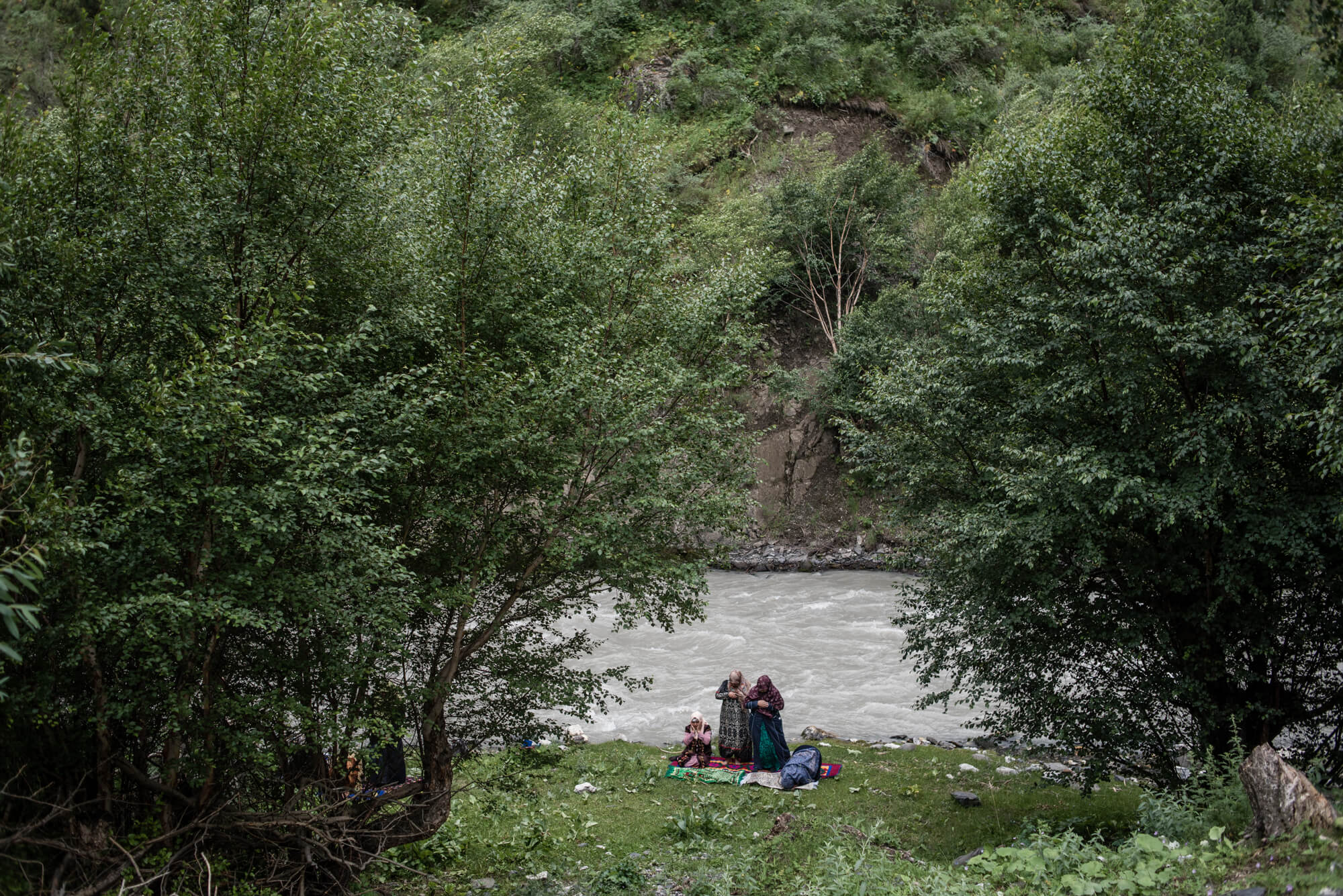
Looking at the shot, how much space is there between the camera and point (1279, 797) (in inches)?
251

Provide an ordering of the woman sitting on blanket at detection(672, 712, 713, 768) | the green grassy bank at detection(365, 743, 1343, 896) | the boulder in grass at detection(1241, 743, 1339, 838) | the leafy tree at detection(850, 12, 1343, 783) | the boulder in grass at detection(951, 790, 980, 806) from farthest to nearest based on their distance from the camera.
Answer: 1. the woman sitting on blanket at detection(672, 712, 713, 768)
2. the boulder in grass at detection(951, 790, 980, 806)
3. the leafy tree at detection(850, 12, 1343, 783)
4. the green grassy bank at detection(365, 743, 1343, 896)
5. the boulder in grass at detection(1241, 743, 1339, 838)

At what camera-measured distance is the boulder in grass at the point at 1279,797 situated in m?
6.08

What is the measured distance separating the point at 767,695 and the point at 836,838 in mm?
3634

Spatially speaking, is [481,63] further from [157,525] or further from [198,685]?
[198,685]

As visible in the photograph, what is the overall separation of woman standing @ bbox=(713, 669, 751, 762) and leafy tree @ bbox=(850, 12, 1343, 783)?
332 cm

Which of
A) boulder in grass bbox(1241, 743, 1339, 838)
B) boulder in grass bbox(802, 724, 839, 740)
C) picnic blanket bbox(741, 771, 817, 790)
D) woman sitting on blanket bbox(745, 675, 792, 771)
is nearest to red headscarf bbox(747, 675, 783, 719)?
woman sitting on blanket bbox(745, 675, 792, 771)

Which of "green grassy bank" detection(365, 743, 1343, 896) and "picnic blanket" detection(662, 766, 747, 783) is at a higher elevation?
"green grassy bank" detection(365, 743, 1343, 896)

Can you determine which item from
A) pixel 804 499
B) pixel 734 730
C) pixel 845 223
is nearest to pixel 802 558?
pixel 804 499

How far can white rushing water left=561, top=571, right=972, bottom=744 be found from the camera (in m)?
16.7

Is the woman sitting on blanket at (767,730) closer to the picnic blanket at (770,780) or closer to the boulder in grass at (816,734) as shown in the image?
the picnic blanket at (770,780)

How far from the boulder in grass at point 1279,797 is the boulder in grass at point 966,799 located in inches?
228

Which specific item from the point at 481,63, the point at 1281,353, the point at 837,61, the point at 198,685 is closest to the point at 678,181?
the point at 837,61

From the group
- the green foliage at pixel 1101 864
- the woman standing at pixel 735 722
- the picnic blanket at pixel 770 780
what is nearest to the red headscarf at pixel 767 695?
the woman standing at pixel 735 722

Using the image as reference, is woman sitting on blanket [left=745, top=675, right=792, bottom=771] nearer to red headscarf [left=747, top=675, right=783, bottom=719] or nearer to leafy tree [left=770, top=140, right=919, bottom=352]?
red headscarf [left=747, top=675, right=783, bottom=719]
